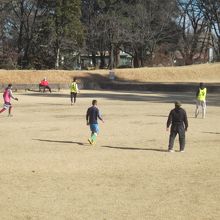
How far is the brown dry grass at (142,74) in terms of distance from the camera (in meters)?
61.4

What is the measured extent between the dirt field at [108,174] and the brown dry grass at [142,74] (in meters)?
38.6

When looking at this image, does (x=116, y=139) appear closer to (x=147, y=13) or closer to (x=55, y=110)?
(x=55, y=110)

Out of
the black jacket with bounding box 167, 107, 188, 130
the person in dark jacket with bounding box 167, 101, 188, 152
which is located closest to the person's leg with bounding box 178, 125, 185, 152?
the person in dark jacket with bounding box 167, 101, 188, 152

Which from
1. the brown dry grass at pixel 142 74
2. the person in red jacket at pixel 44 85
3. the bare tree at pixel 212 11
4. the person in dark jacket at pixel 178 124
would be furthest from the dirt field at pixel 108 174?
the bare tree at pixel 212 11

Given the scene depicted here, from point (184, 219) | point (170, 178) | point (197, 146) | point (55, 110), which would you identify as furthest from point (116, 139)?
point (55, 110)

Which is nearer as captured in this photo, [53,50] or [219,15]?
[53,50]

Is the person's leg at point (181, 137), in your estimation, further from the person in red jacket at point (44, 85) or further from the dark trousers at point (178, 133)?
the person in red jacket at point (44, 85)

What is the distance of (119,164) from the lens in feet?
46.8

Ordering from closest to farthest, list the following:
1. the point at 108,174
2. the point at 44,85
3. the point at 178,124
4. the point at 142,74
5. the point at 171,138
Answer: the point at 108,174
the point at 171,138
the point at 178,124
the point at 44,85
the point at 142,74

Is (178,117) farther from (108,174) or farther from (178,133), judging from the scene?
(108,174)

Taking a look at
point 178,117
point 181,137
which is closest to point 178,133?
point 181,137

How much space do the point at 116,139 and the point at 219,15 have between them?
65437 millimetres

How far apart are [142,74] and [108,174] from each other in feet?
183

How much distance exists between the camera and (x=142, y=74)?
68375mm
